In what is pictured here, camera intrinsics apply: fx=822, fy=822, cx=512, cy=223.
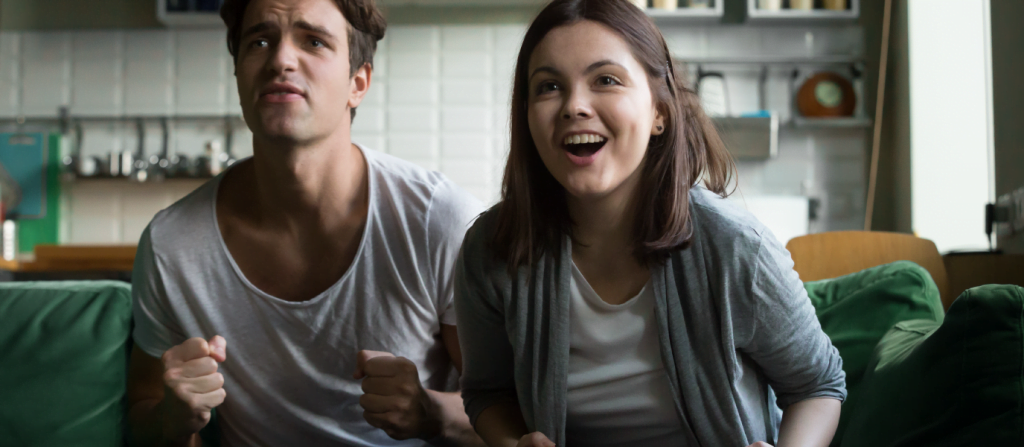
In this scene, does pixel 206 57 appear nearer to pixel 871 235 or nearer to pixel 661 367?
pixel 871 235

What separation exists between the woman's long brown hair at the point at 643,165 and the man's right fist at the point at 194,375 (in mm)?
444

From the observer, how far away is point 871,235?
2094 mm

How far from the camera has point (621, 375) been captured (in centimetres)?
107

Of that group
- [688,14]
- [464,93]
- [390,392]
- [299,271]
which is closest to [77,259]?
[464,93]

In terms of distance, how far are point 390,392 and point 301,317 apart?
239 mm

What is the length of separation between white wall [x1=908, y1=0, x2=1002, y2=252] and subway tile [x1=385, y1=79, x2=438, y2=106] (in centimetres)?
240

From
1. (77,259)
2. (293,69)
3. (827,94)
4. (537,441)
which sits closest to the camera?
(537,441)

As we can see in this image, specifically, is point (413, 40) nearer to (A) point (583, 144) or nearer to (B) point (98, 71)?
(B) point (98, 71)

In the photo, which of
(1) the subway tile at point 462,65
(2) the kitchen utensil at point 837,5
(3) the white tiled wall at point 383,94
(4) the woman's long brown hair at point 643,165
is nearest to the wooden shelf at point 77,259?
(3) the white tiled wall at point 383,94

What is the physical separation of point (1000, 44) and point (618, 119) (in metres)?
1.94

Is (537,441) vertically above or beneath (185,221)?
beneath

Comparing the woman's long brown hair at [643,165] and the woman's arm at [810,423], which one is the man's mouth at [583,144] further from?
the woman's arm at [810,423]

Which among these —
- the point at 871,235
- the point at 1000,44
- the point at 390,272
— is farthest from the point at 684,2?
the point at 390,272

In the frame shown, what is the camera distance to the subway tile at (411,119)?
450 cm
